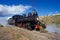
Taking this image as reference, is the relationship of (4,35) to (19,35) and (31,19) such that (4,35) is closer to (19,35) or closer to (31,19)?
(19,35)

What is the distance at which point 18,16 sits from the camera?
1124 inches

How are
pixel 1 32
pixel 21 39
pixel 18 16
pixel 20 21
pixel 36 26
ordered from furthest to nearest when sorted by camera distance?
pixel 18 16 → pixel 20 21 → pixel 36 26 → pixel 1 32 → pixel 21 39

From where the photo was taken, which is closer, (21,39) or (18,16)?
(21,39)

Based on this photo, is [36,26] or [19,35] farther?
[36,26]

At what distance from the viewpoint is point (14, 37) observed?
15.8 meters

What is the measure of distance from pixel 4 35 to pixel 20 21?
425 inches

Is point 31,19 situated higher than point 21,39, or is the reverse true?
point 31,19

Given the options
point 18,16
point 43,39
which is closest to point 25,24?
point 18,16

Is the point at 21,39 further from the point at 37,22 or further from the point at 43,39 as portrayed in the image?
the point at 37,22

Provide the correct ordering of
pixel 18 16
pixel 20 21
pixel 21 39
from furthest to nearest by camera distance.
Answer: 1. pixel 18 16
2. pixel 20 21
3. pixel 21 39

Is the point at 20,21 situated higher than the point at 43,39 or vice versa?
the point at 20,21

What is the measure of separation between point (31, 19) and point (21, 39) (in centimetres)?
980

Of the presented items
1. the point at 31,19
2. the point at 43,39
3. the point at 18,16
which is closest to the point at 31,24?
the point at 31,19

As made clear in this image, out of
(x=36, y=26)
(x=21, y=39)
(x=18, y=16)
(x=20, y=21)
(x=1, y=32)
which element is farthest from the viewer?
(x=18, y=16)
